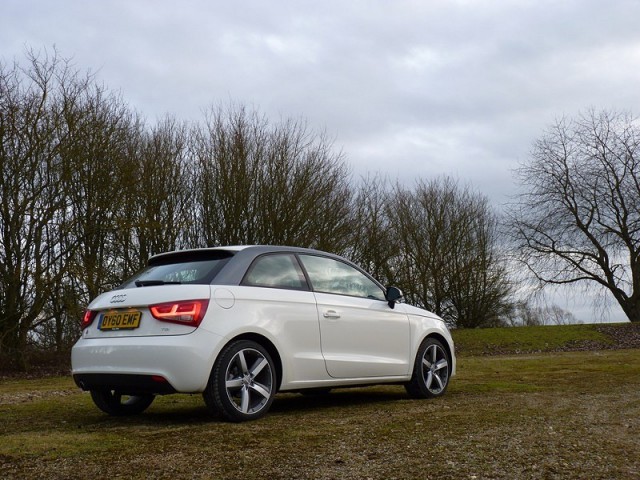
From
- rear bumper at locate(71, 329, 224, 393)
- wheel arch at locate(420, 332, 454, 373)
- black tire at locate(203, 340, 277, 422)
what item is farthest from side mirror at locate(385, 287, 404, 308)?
rear bumper at locate(71, 329, 224, 393)

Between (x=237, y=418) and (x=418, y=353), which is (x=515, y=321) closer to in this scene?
Answer: (x=418, y=353)

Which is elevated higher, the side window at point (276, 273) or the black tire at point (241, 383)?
the side window at point (276, 273)

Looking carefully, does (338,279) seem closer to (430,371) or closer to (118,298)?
(430,371)

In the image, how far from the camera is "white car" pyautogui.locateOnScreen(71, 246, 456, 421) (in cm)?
583

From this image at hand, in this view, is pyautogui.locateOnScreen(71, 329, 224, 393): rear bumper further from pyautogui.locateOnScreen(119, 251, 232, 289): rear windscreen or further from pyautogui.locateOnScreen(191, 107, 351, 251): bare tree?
pyautogui.locateOnScreen(191, 107, 351, 251): bare tree

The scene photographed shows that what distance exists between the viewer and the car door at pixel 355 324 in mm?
6977

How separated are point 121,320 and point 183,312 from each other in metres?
0.67

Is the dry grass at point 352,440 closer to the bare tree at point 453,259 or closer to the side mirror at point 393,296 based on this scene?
the side mirror at point 393,296

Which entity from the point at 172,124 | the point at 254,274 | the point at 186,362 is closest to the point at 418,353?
the point at 254,274

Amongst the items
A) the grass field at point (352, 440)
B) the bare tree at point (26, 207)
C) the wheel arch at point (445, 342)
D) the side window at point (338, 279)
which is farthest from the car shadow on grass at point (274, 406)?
the bare tree at point (26, 207)

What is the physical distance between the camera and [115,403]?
7.05 metres

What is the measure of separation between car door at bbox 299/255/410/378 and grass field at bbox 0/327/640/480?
1.35ft

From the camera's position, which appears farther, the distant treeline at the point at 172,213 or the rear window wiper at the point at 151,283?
the distant treeline at the point at 172,213

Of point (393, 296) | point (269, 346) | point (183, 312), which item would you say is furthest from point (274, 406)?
point (183, 312)
